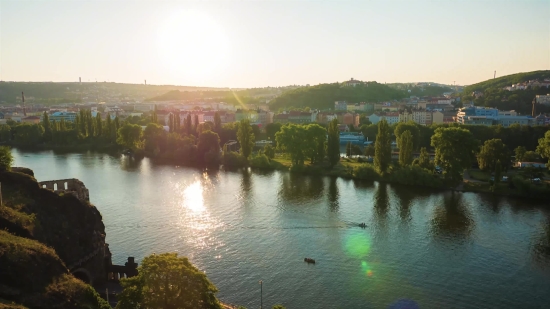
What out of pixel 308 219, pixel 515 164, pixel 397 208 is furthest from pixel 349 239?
pixel 515 164

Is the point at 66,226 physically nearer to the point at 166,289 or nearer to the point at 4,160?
the point at 4,160

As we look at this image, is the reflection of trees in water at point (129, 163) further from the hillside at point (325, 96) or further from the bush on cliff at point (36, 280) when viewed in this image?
the hillside at point (325, 96)

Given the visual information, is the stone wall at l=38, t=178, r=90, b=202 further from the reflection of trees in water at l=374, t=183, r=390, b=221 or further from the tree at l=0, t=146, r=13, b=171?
the reflection of trees in water at l=374, t=183, r=390, b=221

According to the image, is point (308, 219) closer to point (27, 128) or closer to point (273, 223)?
point (273, 223)

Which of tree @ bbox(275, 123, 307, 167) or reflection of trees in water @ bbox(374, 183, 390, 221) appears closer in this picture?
reflection of trees in water @ bbox(374, 183, 390, 221)

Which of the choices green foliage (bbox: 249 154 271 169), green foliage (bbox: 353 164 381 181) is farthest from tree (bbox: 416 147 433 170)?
green foliage (bbox: 249 154 271 169)

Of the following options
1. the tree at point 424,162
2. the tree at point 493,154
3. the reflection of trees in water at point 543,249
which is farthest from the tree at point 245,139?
the reflection of trees in water at point 543,249
